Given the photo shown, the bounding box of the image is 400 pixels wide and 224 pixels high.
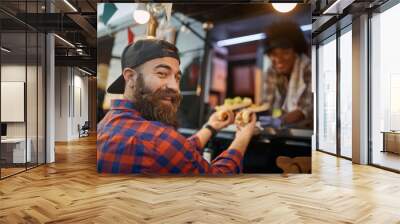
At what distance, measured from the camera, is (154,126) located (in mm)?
5965

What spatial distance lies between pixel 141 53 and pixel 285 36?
7.41 ft

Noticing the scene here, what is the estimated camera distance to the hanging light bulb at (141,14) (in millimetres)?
6082

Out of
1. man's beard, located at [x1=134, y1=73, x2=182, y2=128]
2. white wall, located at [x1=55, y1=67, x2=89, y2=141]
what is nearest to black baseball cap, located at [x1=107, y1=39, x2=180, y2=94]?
man's beard, located at [x1=134, y1=73, x2=182, y2=128]

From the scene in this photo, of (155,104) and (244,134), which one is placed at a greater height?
(155,104)

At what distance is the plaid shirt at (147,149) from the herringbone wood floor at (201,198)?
0.62ft

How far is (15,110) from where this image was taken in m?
6.56

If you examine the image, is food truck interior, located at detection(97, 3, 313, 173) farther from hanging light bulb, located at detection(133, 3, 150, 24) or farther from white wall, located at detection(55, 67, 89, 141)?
white wall, located at detection(55, 67, 89, 141)

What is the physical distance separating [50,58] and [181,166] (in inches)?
149

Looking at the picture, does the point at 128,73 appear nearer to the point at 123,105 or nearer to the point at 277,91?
the point at 123,105

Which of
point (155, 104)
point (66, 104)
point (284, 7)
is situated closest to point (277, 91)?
point (284, 7)

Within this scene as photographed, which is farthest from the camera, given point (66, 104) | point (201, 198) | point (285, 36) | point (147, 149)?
point (66, 104)

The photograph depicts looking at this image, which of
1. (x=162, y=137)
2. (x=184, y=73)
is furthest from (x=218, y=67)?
(x=162, y=137)

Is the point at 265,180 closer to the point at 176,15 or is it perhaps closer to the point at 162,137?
the point at 162,137

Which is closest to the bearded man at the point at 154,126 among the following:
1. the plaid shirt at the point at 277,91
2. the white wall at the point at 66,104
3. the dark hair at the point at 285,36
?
the plaid shirt at the point at 277,91
